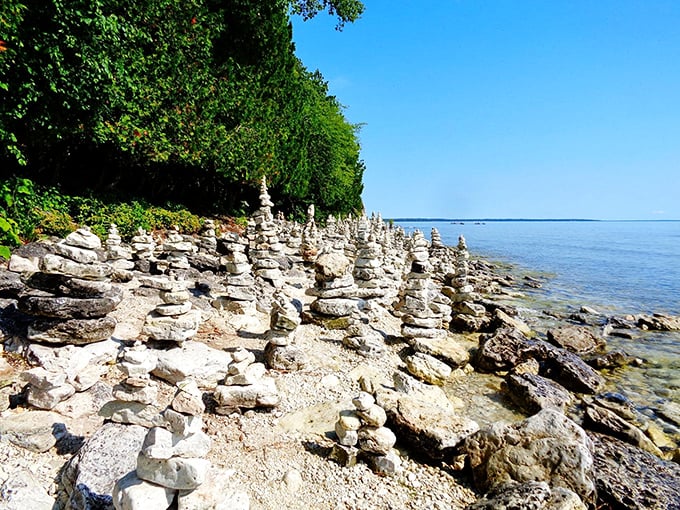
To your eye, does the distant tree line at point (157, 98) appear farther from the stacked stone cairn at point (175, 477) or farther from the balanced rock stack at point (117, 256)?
the stacked stone cairn at point (175, 477)

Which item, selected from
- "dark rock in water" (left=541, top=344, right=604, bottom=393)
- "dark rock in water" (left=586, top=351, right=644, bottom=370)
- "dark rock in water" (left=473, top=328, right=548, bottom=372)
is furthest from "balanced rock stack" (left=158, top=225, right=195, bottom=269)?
"dark rock in water" (left=586, top=351, right=644, bottom=370)

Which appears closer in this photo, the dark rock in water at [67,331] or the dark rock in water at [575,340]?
the dark rock in water at [67,331]

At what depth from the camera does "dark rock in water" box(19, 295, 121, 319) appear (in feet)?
18.5

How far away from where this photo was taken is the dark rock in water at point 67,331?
5.74 meters

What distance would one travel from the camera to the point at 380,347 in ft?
28.6

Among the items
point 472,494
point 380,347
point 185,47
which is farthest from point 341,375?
point 185,47

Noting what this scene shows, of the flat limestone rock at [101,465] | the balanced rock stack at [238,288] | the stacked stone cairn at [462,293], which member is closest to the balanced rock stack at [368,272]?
the balanced rock stack at [238,288]

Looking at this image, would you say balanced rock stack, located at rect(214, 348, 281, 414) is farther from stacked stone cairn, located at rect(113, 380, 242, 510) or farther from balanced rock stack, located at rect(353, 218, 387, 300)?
balanced rock stack, located at rect(353, 218, 387, 300)

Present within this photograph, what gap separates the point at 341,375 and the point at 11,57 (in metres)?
11.0

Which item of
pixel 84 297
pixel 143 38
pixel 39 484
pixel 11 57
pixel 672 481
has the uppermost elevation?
pixel 143 38

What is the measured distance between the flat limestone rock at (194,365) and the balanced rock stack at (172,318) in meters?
0.25

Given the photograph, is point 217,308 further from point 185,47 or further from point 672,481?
point 185,47

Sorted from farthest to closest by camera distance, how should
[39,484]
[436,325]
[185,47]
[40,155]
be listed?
1. [185,47]
2. [40,155]
3. [436,325]
4. [39,484]

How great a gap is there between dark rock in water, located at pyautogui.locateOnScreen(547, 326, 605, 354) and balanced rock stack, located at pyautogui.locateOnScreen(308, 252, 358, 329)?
7.27 metres
